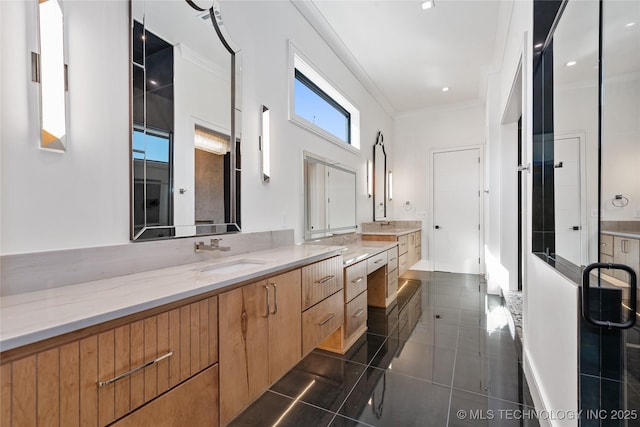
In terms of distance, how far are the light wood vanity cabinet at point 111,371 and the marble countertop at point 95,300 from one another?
0.15 feet

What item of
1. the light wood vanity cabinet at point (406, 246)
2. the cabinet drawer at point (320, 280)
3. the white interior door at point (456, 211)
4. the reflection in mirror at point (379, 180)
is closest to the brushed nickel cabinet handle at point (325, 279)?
the cabinet drawer at point (320, 280)

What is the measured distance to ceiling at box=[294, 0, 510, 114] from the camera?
2760mm

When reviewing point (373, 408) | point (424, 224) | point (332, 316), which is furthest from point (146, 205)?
point (424, 224)

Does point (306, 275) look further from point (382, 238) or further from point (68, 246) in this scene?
point (382, 238)

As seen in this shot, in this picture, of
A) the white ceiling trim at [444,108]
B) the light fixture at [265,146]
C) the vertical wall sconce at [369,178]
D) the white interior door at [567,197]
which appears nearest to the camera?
the white interior door at [567,197]

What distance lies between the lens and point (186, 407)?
0.99 m

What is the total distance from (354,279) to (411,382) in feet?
2.84

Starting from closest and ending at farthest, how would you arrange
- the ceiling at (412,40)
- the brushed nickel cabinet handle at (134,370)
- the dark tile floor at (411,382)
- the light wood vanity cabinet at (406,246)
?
the brushed nickel cabinet handle at (134,370) < the dark tile floor at (411,382) < the ceiling at (412,40) < the light wood vanity cabinet at (406,246)

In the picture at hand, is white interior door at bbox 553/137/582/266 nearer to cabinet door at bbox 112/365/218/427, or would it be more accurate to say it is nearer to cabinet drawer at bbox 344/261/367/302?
cabinet drawer at bbox 344/261/367/302

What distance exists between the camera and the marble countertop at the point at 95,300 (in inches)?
26.4

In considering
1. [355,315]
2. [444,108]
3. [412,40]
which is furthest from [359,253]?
[444,108]

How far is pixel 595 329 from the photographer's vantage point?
42.4 inches

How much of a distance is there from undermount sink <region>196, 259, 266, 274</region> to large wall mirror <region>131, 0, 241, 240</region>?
24 centimetres

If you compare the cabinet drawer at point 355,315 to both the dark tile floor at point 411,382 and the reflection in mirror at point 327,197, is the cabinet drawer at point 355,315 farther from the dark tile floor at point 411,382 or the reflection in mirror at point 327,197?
the reflection in mirror at point 327,197
